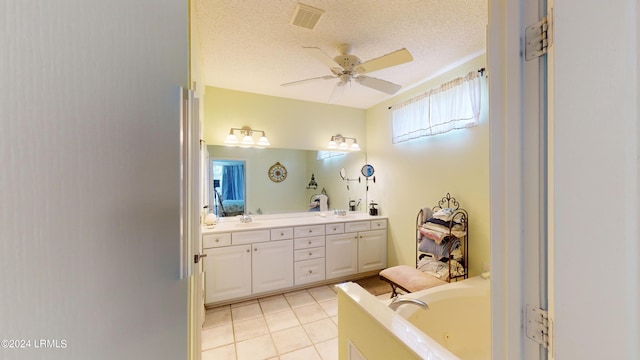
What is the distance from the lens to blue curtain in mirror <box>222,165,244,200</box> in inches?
122

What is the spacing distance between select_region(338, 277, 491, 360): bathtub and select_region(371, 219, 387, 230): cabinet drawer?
1437 mm

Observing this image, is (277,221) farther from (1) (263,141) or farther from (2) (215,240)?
(1) (263,141)

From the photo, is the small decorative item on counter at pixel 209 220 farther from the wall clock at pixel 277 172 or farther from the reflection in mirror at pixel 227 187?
the wall clock at pixel 277 172

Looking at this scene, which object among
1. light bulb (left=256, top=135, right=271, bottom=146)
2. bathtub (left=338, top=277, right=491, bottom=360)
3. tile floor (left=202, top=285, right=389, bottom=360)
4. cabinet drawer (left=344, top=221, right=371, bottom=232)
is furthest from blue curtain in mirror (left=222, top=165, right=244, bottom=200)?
bathtub (left=338, top=277, right=491, bottom=360)

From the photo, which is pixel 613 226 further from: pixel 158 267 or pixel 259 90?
pixel 259 90

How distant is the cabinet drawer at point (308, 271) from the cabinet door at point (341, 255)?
0.10 metres

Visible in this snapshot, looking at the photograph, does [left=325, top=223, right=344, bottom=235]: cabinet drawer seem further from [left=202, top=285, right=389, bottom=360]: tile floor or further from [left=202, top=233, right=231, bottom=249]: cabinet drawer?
[left=202, top=233, right=231, bottom=249]: cabinet drawer

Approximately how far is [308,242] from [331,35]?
2201 mm

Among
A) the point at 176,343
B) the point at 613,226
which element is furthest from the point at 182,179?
the point at 613,226

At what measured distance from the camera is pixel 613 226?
0.47 metres

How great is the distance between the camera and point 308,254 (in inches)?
114

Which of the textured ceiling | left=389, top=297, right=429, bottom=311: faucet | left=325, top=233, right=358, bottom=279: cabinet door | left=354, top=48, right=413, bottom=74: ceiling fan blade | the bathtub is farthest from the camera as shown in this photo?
left=325, top=233, right=358, bottom=279: cabinet door

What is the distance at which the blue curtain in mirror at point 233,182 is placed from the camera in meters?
3.10

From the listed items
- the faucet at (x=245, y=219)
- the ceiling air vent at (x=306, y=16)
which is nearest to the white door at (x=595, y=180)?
the ceiling air vent at (x=306, y=16)
